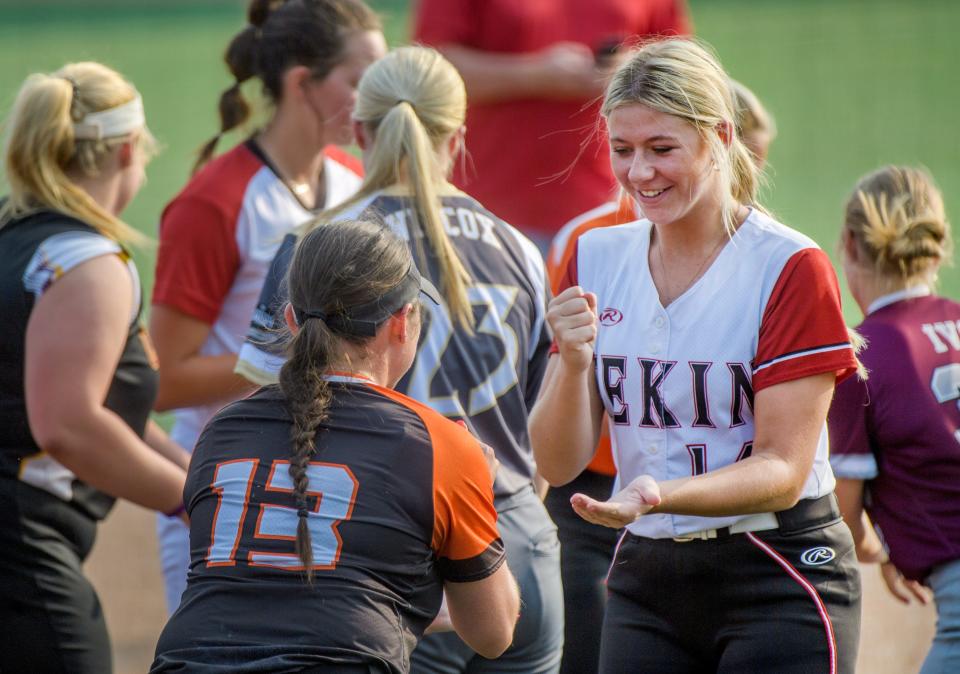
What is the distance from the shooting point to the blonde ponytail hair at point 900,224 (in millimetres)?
3168

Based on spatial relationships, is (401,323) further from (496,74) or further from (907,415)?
(496,74)

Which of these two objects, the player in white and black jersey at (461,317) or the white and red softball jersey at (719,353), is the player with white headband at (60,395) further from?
the white and red softball jersey at (719,353)

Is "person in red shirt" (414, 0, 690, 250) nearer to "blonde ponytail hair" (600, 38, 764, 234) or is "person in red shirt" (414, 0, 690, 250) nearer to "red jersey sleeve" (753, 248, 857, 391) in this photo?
"blonde ponytail hair" (600, 38, 764, 234)

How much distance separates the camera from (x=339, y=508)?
2.25m

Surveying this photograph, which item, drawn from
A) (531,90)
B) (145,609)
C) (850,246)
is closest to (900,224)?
(850,246)

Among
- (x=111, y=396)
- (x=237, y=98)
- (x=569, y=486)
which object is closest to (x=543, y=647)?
(x=569, y=486)

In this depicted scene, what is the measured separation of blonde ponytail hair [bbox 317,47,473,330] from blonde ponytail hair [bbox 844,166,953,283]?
1.03 m

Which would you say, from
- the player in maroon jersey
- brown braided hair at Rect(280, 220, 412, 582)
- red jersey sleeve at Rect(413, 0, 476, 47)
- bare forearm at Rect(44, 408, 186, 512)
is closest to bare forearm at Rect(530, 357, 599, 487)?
brown braided hair at Rect(280, 220, 412, 582)

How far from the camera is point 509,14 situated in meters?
4.96

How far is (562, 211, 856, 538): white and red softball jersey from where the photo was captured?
245cm

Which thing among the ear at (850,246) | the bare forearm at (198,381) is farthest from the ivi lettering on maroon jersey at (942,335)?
the bare forearm at (198,381)

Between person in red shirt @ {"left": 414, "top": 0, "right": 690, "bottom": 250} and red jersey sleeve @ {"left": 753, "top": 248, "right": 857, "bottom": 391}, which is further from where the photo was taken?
person in red shirt @ {"left": 414, "top": 0, "right": 690, "bottom": 250}

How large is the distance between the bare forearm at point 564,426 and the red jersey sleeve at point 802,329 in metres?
0.37

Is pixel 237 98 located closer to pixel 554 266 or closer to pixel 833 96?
pixel 554 266
